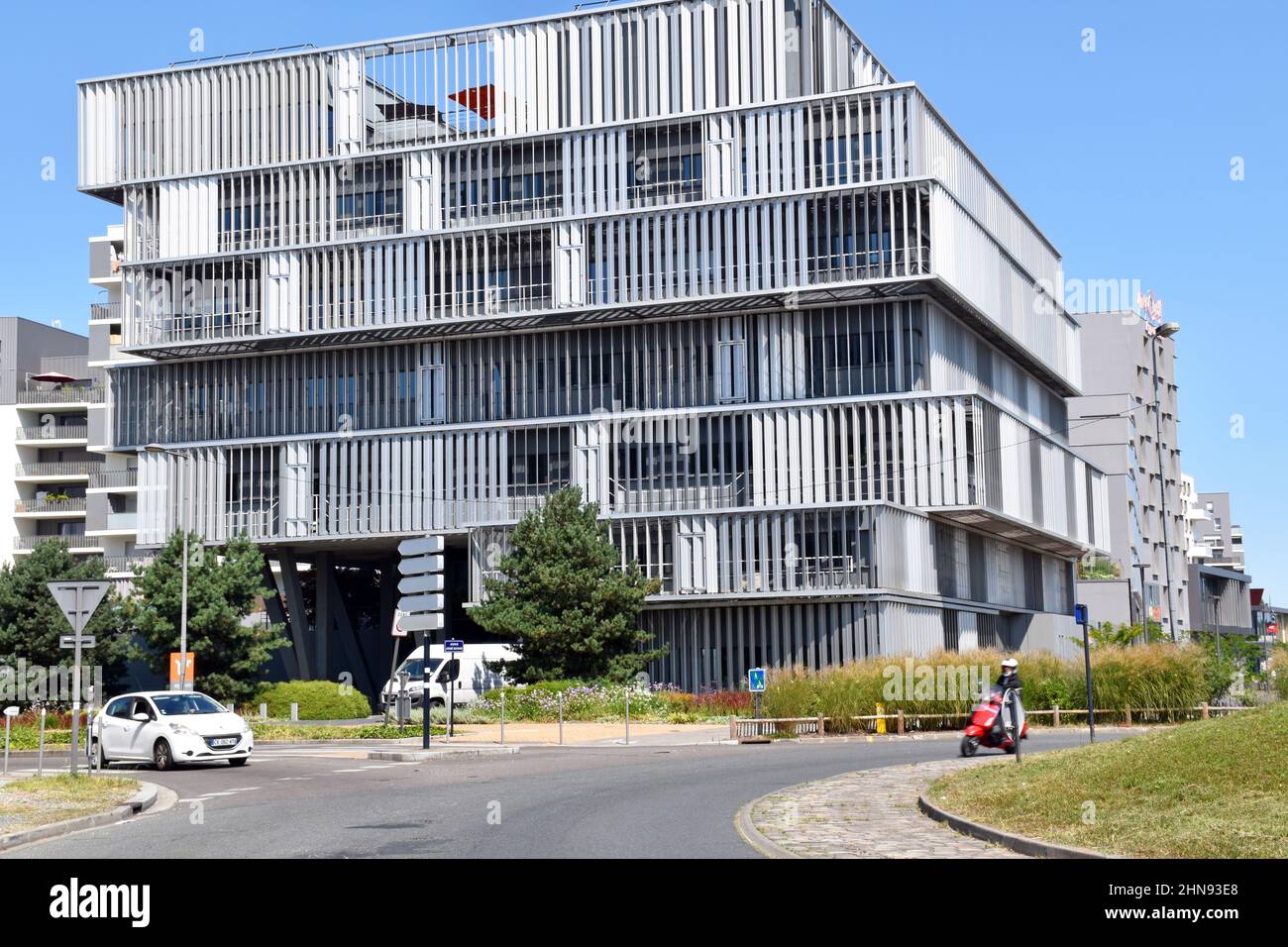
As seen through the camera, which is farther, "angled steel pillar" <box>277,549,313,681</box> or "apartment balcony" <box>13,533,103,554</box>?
"apartment balcony" <box>13,533,103,554</box>

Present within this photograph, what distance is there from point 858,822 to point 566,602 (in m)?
38.1

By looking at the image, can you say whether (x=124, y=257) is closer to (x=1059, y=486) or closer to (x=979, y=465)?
(x=979, y=465)

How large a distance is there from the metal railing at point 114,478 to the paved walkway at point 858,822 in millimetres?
84698

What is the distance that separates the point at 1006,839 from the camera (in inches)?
565

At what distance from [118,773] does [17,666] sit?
33.2 meters

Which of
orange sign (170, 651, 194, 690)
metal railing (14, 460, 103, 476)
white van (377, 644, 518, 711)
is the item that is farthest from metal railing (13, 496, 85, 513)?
orange sign (170, 651, 194, 690)

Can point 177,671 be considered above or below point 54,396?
below

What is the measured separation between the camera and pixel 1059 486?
74.2m

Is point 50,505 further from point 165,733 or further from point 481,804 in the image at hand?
point 481,804

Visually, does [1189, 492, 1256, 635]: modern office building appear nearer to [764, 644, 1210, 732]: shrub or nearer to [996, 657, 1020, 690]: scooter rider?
[764, 644, 1210, 732]: shrub

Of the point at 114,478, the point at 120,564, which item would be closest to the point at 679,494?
the point at 120,564

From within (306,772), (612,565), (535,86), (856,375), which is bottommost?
(306,772)

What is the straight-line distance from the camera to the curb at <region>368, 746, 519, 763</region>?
32.5m
